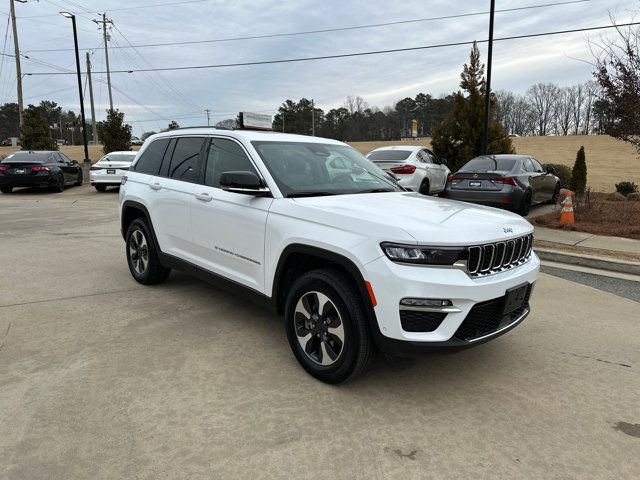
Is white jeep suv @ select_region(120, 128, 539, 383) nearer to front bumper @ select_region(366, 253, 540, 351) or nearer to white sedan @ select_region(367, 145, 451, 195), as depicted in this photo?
front bumper @ select_region(366, 253, 540, 351)

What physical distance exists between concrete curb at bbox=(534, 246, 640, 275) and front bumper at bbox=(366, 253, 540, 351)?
5.30 m

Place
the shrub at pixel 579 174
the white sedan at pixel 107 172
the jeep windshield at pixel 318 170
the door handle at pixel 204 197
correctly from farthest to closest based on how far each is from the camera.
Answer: the white sedan at pixel 107 172 → the shrub at pixel 579 174 → the door handle at pixel 204 197 → the jeep windshield at pixel 318 170

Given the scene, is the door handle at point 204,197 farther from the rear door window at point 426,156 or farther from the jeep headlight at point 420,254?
the rear door window at point 426,156

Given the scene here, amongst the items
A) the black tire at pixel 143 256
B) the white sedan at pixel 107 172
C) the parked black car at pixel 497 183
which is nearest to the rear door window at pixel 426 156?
the parked black car at pixel 497 183

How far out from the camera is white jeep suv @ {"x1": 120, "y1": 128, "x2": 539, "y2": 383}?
291 centimetres

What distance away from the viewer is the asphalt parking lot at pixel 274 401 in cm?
255

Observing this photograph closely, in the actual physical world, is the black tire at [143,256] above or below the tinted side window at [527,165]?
below

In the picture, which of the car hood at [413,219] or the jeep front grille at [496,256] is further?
the jeep front grille at [496,256]

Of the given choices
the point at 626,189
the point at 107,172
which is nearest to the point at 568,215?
the point at 626,189

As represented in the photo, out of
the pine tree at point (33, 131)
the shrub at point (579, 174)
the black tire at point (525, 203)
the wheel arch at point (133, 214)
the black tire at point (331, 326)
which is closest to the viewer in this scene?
the black tire at point (331, 326)

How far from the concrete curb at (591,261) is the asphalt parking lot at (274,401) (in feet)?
7.88

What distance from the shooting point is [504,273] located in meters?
3.28

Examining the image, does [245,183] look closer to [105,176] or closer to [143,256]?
[143,256]

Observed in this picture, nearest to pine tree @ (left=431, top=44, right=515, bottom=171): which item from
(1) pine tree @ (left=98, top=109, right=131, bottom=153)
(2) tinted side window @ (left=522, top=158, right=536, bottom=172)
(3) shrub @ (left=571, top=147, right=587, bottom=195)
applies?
(3) shrub @ (left=571, top=147, right=587, bottom=195)
